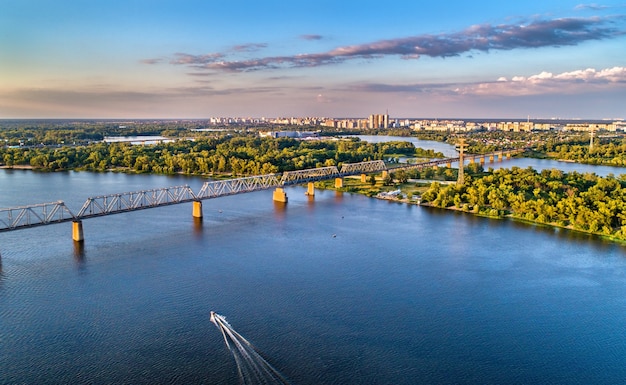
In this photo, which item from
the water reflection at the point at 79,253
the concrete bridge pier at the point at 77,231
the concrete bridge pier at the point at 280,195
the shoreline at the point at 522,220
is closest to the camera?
the water reflection at the point at 79,253

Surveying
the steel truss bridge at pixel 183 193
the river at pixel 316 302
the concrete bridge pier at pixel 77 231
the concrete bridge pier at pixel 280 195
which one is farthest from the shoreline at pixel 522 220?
the concrete bridge pier at pixel 77 231

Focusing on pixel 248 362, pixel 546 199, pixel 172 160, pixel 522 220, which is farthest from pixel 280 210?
pixel 172 160

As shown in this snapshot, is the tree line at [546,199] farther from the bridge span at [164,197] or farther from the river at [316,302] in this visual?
the bridge span at [164,197]

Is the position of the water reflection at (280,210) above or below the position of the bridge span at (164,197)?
below

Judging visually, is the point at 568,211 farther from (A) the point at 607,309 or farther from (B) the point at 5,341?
(B) the point at 5,341

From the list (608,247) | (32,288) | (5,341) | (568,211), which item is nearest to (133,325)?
(5,341)

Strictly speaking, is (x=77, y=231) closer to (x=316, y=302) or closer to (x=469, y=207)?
(x=316, y=302)
